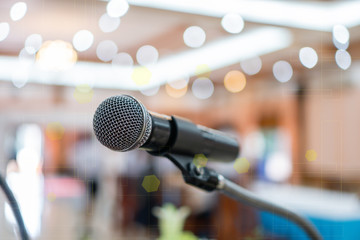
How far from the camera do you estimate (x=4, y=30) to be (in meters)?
4.80

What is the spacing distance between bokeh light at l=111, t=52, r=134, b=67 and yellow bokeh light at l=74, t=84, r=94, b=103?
6.02 feet

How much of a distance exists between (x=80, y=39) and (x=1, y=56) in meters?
2.16

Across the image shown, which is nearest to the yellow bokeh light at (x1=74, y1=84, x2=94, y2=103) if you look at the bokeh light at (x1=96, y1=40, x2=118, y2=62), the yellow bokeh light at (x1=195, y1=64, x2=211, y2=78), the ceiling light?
the bokeh light at (x1=96, y1=40, x2=118, y2=62)

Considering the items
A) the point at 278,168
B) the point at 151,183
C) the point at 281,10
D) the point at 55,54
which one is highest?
the point at 281,10

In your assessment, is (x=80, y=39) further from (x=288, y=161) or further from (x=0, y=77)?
(x=288, y=161)

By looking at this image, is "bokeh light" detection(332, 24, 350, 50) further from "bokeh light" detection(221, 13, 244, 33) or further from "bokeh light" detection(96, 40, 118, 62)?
"bokeh light" detection(96, 40, 118, 62)

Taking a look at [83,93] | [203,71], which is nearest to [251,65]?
[203,71]

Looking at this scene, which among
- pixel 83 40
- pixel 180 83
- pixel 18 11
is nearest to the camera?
pixel 18 11

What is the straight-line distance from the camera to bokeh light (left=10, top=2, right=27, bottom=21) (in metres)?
3.71

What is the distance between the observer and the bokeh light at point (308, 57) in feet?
16.0

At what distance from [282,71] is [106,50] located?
3017mm

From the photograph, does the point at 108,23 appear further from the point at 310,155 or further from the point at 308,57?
the point at 310,155

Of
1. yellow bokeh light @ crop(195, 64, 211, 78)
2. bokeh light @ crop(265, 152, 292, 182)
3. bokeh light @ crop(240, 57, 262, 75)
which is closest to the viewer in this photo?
bokeh light @ crop(240, 57, 262, 75)

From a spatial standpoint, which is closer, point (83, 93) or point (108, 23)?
point (108, 23)
